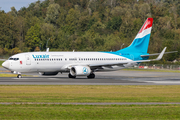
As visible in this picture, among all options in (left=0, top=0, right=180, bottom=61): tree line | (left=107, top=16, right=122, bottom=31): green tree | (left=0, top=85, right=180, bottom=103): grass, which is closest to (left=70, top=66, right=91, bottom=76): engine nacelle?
(left=0, top=85, right=180, bottom=103): grass

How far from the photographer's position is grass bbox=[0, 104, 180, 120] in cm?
1648

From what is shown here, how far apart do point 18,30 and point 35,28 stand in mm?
11313

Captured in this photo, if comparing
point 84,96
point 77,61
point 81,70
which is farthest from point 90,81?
point 84,96

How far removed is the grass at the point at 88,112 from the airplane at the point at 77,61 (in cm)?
2743

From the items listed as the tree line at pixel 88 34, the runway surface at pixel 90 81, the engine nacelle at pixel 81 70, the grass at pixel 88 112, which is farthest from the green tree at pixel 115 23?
the grass at pixel 88 112

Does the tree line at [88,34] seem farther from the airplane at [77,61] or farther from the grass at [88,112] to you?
the grass at [88,112]

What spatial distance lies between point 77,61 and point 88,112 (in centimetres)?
3284

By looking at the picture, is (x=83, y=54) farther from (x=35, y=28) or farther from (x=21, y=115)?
(x=35, y=28)

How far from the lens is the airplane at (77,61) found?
47062mm

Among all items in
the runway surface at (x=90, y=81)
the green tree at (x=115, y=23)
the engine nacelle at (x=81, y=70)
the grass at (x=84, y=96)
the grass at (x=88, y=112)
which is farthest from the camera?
the green tree at (x=115, y=23)

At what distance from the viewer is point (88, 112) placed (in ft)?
58.4

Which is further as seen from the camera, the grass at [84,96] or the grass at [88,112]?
the grass at [84,96]

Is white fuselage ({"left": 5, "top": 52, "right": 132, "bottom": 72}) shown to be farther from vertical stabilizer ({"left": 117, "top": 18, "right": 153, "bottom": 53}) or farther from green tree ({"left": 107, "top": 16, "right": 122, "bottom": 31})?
green tree ({"left": 107, "top": 16, "right": 122, "bottom": 31})

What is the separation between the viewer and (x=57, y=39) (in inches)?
6762
